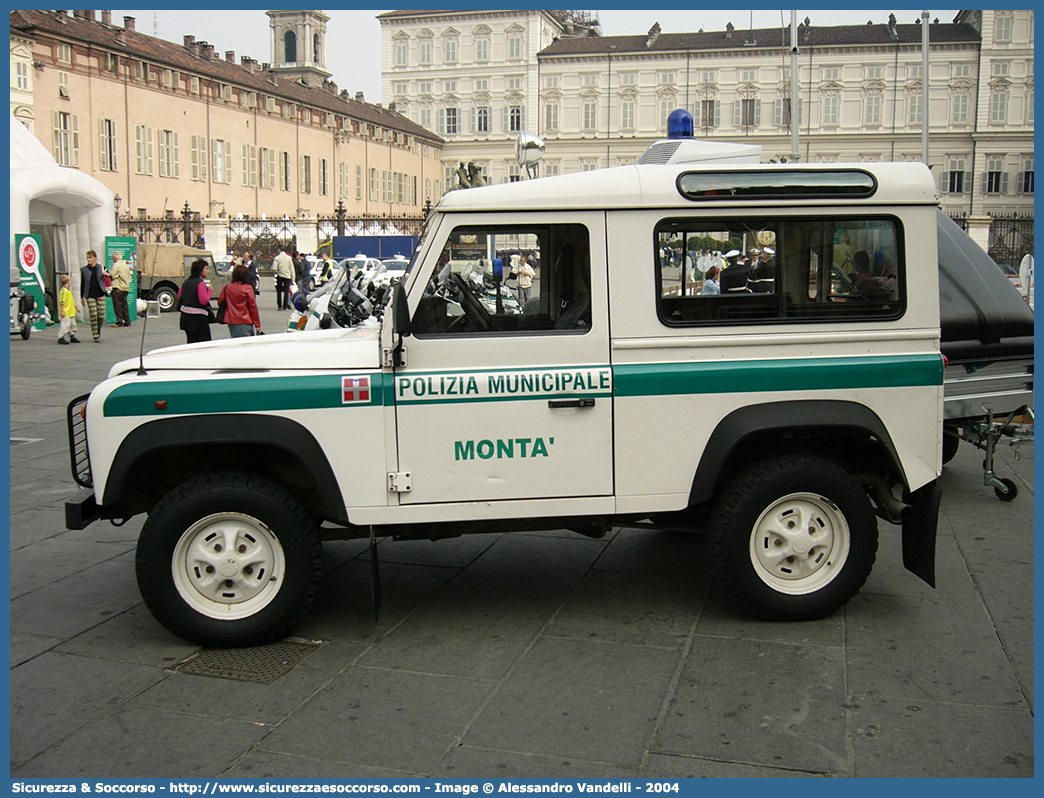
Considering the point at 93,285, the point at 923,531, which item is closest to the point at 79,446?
the point at 923,531

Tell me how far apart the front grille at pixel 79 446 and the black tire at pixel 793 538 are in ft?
10.4

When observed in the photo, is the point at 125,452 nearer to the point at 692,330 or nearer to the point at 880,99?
the point at 692,330

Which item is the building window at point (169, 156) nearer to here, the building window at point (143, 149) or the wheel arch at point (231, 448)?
the building window at point (143, 149)

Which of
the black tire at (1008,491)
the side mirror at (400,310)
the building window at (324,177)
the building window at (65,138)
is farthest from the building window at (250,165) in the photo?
the side mirror at (400,310)

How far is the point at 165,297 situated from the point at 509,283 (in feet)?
90.1

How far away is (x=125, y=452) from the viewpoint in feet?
15.0

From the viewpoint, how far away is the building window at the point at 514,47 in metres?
77.7

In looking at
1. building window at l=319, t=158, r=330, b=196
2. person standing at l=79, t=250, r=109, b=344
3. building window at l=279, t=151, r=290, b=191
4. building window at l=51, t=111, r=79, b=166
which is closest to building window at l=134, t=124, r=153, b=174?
building window at l=51, t=111, r=79, b=166

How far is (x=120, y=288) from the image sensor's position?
80.0 feet

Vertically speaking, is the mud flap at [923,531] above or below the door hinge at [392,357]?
below

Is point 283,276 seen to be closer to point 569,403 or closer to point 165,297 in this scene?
point 165,297

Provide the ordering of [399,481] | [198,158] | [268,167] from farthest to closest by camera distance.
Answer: [268,167], [198,158], [399,481]

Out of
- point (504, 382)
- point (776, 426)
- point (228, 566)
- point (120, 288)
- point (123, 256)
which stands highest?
point (123, 256)

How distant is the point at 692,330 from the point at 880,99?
73.5 metres
